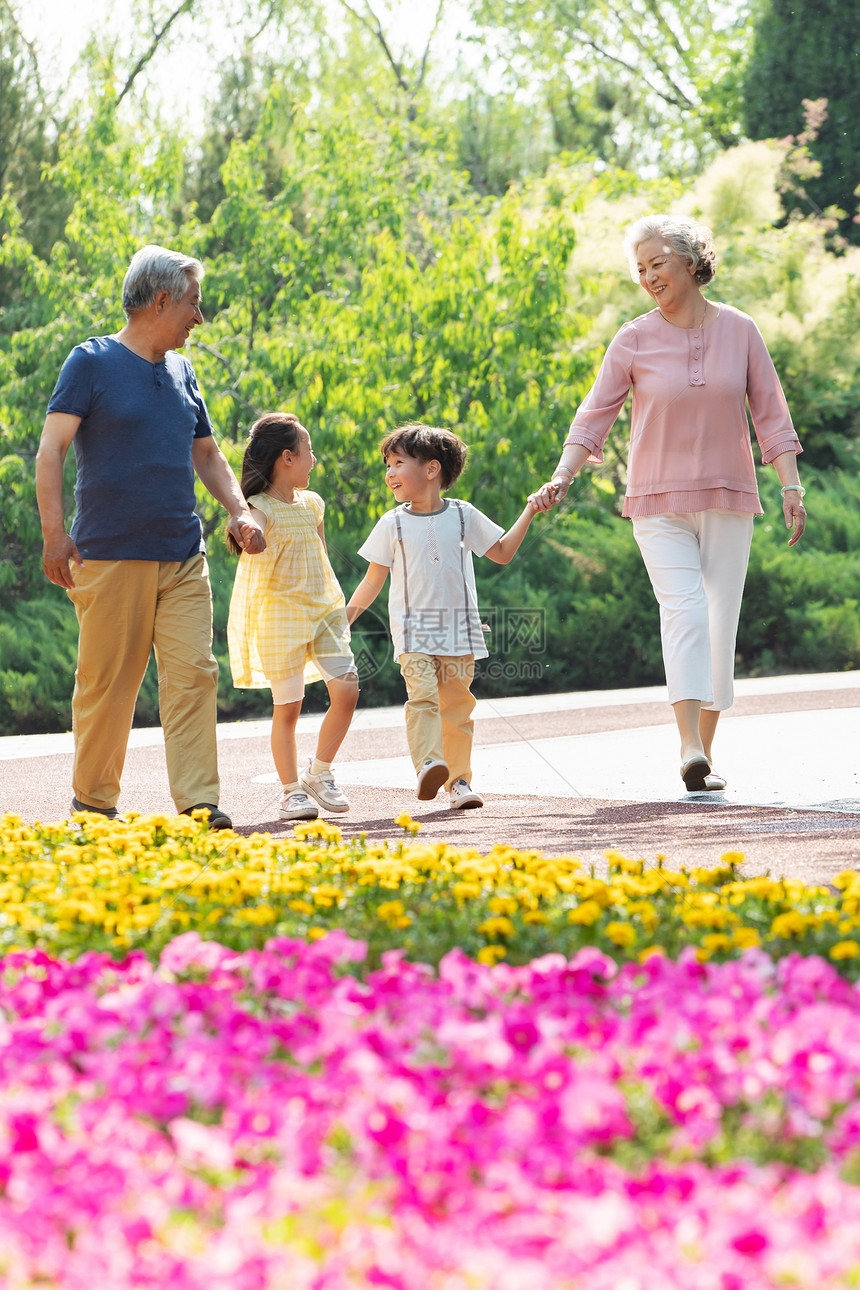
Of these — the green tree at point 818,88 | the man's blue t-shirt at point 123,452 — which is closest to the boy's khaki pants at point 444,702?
the man's blue t-shirt at point 123,452

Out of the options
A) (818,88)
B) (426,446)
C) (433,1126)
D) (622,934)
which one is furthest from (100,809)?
(818,88)

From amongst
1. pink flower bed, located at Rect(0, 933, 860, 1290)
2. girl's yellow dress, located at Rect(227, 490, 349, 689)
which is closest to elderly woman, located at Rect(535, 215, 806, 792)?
girl's yellow dress, located at Rect(227, 490, 349, 689)

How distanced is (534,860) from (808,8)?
24.6 metres

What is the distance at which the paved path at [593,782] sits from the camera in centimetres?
465

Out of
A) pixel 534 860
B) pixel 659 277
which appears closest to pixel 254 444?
pixel 659 277

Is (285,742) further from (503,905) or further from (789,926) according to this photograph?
(789,926)

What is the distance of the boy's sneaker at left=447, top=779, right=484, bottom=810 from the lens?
574 centimetres

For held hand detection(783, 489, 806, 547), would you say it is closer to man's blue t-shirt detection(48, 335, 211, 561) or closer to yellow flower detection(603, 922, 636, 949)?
man's blue t-shirt detection(48, 335, 211, 561)

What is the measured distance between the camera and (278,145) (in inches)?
642

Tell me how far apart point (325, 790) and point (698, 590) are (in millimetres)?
1687

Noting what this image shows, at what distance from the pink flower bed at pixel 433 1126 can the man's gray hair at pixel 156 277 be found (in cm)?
306

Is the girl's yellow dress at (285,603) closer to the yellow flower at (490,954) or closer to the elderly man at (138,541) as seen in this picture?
the elderly man at (138,541)

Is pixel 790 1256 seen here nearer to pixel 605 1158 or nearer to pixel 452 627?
pixel 605 1158

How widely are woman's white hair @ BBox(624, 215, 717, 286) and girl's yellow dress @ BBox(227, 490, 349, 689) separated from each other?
1.71 meters
